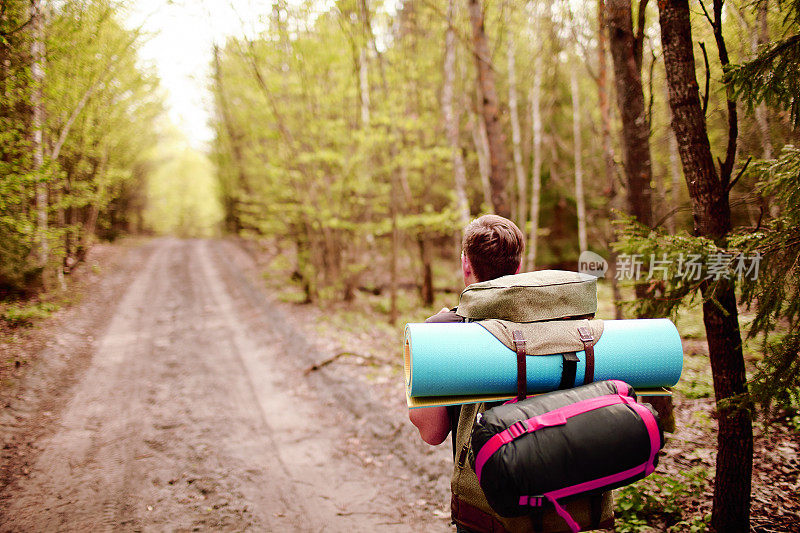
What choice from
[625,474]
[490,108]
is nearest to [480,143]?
[490,108]

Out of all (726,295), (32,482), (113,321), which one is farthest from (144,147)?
(726,295)

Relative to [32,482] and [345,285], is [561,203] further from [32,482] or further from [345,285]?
[32,482]

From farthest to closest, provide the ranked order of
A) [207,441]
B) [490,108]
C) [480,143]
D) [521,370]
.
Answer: [480,143]
[490,108]
[207,441]
[521,370]

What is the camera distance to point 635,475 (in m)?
1.60

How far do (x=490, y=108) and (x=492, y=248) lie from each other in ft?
19.8

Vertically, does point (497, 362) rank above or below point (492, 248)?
below

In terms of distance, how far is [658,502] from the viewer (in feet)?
12.0

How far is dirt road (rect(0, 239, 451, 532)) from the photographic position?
4047 mm

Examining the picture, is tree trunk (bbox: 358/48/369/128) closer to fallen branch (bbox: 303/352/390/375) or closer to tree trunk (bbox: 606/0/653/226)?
fallen branch (bbox: 303/352/390/375)

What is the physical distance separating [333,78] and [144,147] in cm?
1858

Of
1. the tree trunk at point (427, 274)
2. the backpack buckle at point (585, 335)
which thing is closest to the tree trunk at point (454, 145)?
the tree trunk at point (427, 274)

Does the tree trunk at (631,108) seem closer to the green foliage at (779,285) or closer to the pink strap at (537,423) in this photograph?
the green foliage at (779,285)

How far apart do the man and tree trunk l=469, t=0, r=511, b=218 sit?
537cm

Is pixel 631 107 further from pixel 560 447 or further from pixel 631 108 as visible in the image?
pixel 560 447
